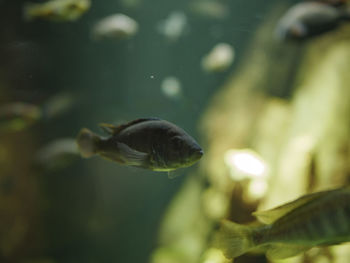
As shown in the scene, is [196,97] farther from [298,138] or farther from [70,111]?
[298,138]

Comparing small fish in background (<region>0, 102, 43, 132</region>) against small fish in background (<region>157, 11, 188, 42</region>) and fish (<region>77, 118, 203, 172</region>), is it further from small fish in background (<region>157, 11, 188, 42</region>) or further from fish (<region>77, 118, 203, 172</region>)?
fish (<region>77, 118, 203, 172</region>)

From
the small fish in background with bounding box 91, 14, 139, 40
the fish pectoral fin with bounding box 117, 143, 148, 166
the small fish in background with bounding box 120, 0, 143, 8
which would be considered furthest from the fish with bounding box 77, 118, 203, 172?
the small fish in background with bounding box 120, 0, 143, 8

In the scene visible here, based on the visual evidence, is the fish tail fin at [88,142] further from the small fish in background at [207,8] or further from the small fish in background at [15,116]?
A: the small fish in background at [207,8]

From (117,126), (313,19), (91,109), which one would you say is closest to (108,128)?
(117,126)

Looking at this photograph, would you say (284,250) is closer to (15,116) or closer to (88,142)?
(88,142)

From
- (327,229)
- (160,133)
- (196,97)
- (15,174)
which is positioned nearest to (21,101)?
(15,174)

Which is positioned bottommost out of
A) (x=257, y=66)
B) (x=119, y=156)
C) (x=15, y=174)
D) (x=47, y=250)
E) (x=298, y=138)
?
(x=47, y=250)
